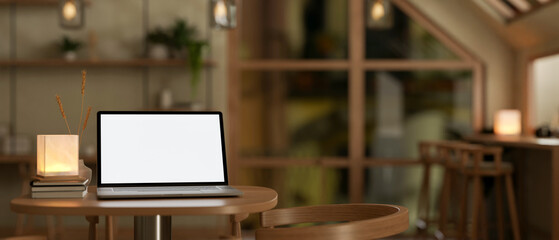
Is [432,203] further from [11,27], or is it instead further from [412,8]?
[11,27]

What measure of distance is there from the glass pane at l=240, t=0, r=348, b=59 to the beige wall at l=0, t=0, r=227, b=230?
0.42 metres

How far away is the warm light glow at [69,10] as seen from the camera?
169 inches

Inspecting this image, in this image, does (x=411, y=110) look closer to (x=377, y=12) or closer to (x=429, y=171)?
(x=429, y=171)

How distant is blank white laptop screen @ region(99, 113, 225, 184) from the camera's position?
2412 millimetres

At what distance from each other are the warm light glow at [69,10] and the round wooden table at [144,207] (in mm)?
2276

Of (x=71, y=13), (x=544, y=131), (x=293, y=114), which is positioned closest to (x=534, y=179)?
(x=544, y=131)

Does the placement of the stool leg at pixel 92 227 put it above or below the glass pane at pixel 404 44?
below

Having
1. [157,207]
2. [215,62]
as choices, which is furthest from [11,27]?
[157,207]

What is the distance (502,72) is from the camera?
5941 millimetres

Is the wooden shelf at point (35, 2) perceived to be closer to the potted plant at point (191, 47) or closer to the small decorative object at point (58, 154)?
the potted plant at point (191, 47)

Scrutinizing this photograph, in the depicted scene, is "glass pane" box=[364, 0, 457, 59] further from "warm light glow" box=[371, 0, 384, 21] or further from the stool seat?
"warm light glow" box=[371, 0, 384, 21]

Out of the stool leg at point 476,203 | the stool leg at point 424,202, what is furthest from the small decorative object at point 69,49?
the stool leg at point 476,203

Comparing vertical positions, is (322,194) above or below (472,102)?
below

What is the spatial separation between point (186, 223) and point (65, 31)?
1923 mm
